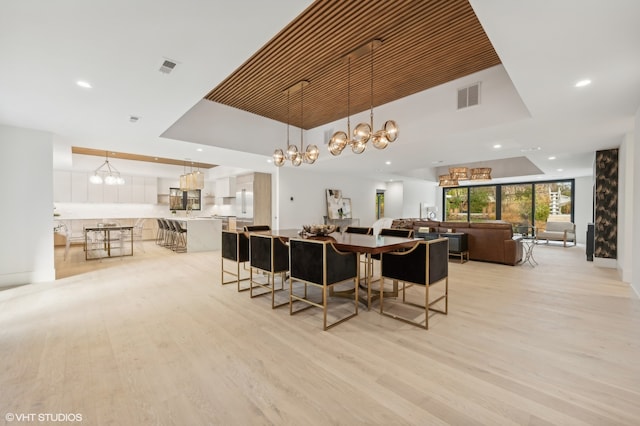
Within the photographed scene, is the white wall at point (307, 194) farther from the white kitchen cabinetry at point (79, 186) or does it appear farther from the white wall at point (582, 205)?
the white wall at point (582, 205)

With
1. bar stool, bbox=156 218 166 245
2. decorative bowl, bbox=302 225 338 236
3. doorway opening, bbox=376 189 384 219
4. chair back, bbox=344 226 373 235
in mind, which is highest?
doorway opening, bbox=376 189 384 219

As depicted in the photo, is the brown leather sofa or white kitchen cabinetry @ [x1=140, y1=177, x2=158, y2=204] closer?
the brown leather sofa

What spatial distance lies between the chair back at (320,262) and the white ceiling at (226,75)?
6.13 ft

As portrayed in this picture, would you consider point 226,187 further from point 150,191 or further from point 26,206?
point 26,206

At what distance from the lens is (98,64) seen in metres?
2.49

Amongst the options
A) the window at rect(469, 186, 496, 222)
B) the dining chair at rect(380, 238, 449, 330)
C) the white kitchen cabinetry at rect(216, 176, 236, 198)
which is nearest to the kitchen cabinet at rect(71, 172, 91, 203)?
the white kitchen cabinetry at rect(216, 176, 236, 198)

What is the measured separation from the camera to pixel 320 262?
274 cm

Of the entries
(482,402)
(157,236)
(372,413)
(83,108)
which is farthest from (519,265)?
(157,236)

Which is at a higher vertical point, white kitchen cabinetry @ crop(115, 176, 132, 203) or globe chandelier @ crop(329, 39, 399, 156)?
globe chandelier @ crop(329, 39, 399, 156)

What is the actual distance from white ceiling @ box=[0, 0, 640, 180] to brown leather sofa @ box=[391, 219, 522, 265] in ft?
5.46

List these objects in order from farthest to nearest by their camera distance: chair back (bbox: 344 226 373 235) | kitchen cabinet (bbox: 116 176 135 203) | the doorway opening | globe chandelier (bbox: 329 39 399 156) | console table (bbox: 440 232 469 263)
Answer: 1. the doorway opening
2. kitchen cabinet (bbox: 116 176 135 203)
3. console table (bbox: 440 232 469 263)
4. chair back (bbox: 344 226 373 235)
5. globe chandelier (bbox: 329 39 399 156)

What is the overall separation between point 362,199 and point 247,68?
23.6 feet

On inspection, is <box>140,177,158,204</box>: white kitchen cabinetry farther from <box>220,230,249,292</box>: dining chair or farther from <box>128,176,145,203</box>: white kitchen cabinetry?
<box>220,230,249,292</box>: dining chair

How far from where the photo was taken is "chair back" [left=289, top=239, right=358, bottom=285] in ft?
8.94
